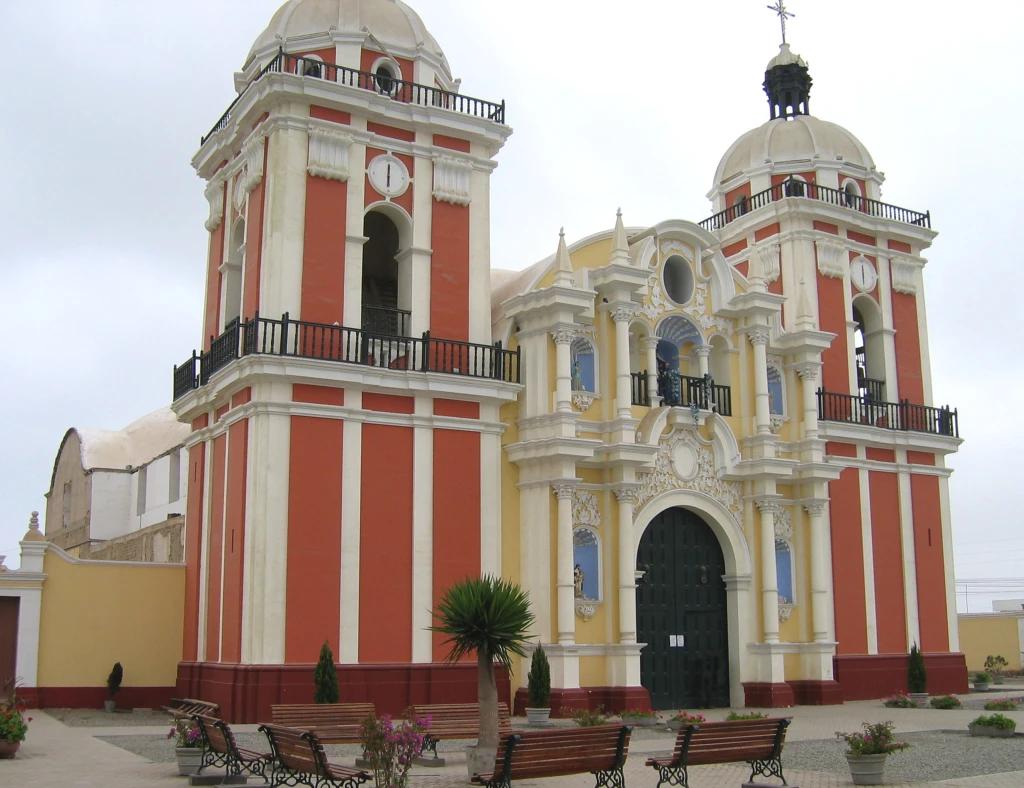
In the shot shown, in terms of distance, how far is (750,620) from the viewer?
27.3 metres

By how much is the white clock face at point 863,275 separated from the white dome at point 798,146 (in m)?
2.84

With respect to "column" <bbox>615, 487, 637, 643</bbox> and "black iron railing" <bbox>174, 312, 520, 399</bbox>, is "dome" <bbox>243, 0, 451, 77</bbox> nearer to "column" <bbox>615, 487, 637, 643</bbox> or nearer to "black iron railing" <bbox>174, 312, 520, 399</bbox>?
"black iron railing" <bbox>174, 312, 520, 399</bbox>

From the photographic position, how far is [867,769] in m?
14.5

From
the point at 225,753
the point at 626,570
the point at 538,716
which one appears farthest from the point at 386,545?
the point at 225,753

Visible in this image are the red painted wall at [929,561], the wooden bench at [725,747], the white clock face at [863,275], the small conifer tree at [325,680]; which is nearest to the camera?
the wooden bench at [725,747]

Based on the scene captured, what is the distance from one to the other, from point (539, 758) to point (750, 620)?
15498 millimetres

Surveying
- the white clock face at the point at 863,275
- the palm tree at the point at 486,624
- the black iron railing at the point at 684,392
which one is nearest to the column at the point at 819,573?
the black iron railing at the point at 684,392

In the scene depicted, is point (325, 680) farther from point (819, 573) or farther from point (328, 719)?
point (819, 573)

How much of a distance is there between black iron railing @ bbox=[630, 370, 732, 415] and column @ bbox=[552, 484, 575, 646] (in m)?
3.36

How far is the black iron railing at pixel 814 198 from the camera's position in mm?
31719

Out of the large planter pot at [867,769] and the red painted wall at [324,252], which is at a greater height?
the red painted wall at [324,252]

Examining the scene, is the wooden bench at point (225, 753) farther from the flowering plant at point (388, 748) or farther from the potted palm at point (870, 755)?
the potted palm at point (870, 755)

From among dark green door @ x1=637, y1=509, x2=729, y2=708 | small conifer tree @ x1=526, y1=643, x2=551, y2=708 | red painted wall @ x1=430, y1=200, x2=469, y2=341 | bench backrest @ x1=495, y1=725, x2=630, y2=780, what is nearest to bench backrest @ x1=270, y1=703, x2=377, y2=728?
bench backrest @ x1=495, y1=725, x2=630, y2=780

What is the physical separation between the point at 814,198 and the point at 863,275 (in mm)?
2509
